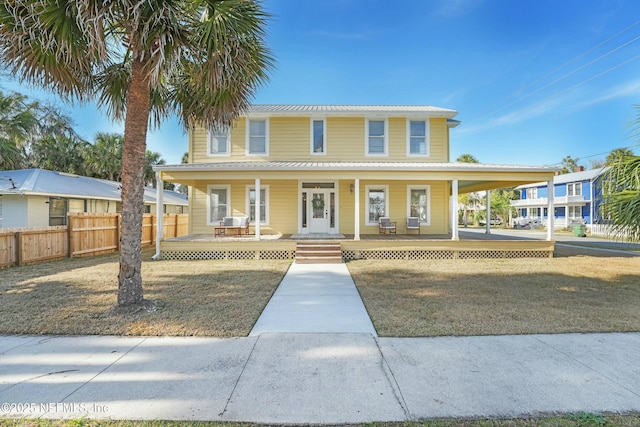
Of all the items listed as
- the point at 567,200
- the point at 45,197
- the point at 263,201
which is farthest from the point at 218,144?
the point at 567,200

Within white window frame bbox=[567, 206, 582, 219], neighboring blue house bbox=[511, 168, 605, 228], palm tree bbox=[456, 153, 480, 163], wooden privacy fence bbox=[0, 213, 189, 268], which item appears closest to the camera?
wooden privacy fence bbox=[0, 213, 189, 268]

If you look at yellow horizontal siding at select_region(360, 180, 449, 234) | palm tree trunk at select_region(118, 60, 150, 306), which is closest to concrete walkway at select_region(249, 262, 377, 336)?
palm tree trunk at select_region(118, 60, 150, 306)

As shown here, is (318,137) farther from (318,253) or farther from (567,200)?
(567,200)

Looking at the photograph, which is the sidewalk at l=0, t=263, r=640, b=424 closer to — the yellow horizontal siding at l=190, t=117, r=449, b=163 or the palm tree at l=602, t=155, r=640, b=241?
the palm tree at l=602, t=155, r=640, b=241

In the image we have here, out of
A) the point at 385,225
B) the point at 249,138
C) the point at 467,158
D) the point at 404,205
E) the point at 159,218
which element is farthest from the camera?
the point at 467,158

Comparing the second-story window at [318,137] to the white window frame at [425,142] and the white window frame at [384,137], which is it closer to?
the white window frame at [384,137]

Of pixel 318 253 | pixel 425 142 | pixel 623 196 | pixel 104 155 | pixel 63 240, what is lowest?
pixel 318 253

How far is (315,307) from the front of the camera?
5.48 m

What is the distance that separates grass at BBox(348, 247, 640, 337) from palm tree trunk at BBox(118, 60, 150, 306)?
4.16 metres

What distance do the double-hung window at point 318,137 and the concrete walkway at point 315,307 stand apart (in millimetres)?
7020

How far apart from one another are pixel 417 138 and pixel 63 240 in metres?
14.8

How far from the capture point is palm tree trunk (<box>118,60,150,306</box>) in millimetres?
5020

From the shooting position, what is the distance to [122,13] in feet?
14.9

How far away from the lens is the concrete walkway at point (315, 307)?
14.7ft
